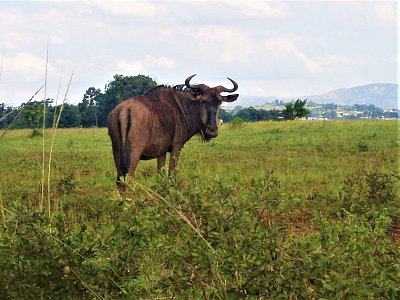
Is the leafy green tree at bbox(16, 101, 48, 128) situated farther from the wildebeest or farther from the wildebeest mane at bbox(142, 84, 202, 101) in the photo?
the wildebeest mane at bbox(142, 84, 202, 101)

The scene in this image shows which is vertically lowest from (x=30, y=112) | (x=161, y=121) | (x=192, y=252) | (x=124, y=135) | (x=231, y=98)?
(x=192, y=252)

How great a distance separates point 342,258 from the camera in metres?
2.76

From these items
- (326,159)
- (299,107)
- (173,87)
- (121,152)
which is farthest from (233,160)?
(299,107)

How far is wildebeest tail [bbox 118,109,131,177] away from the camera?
8.08 m

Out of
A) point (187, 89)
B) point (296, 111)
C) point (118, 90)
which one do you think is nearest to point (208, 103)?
point (187, 89)

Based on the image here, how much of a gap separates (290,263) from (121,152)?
571 cm

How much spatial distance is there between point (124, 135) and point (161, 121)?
0.75 metres

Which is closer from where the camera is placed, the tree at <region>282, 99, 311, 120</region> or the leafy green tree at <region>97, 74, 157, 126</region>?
the tree at <region>282, 99, 311, 120</region>

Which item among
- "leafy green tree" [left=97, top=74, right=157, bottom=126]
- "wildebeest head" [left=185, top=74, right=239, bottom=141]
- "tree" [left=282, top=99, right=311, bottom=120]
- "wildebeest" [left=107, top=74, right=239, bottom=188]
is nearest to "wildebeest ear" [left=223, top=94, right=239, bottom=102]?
"wildebeest" [left=107, top=74, right=239, bottom=188]

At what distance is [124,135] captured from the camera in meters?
8.10

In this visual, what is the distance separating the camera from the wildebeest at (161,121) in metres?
8.14

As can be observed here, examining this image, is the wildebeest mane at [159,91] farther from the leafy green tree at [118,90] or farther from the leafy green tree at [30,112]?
the leafy green tree at [118,90]

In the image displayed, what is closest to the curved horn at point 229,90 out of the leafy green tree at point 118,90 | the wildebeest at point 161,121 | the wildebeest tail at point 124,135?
the wildebeest at point 161,121

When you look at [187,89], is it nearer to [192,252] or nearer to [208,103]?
[208,103]
